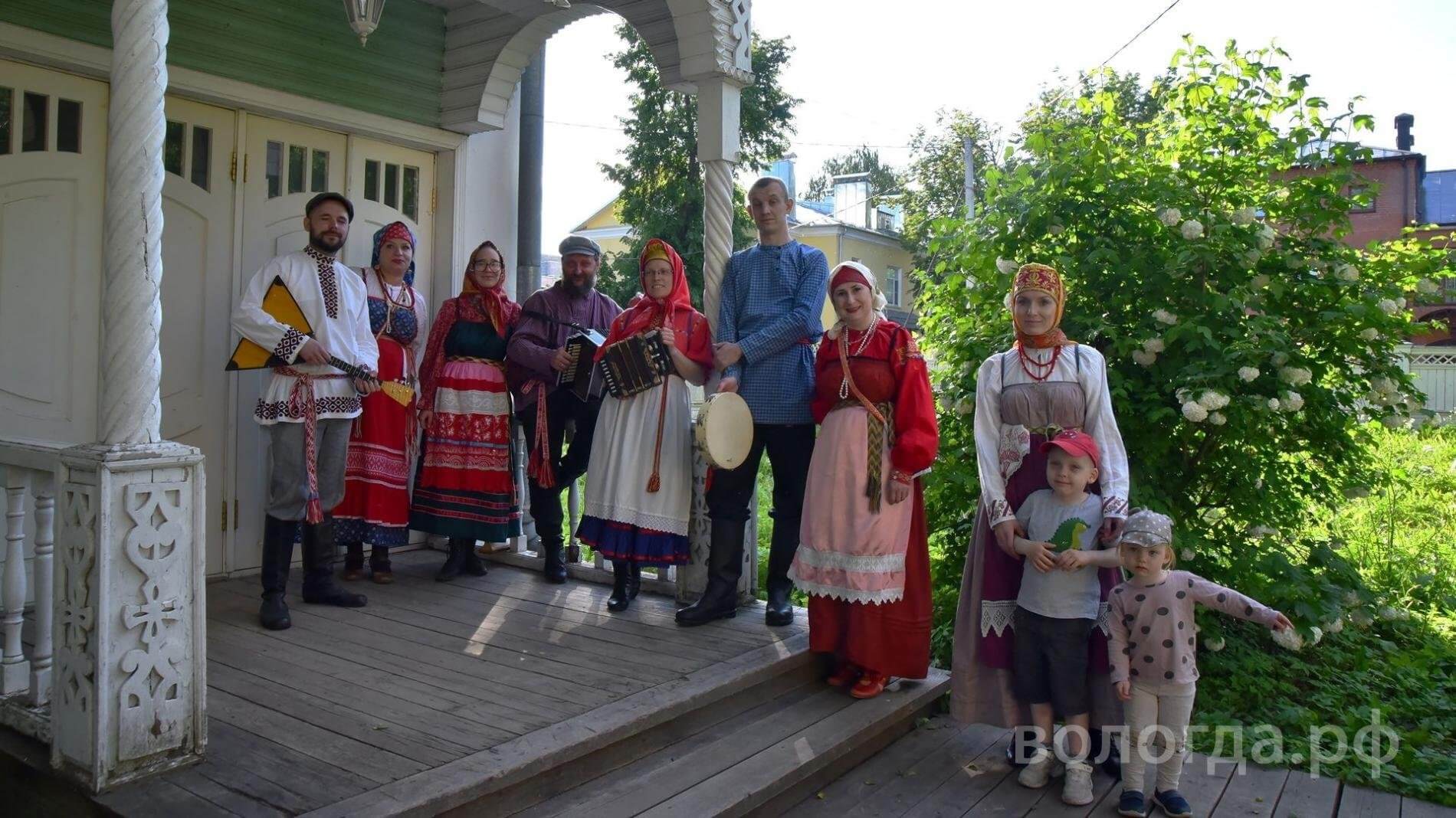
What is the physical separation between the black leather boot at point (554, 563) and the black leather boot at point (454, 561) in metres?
0.40

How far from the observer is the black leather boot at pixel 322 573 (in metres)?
4.40

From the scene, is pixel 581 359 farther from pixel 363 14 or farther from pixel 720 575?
pixel 363 14

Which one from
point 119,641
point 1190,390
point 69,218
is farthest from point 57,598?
point 1190,390

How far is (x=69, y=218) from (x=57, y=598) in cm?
217

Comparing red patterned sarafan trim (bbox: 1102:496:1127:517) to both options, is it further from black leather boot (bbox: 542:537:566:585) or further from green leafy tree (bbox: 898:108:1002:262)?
green leafy tree (bbox: 898:108:1002:262)

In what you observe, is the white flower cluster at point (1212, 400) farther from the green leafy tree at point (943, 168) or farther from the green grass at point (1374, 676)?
the green leafy tree at point (943, 168)

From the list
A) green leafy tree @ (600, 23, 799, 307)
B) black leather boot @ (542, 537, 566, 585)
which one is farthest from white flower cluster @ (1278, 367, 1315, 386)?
green leafy tree @ (600, 23, 799, 307)

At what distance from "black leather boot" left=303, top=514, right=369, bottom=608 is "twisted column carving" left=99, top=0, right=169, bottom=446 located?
5.62 feet

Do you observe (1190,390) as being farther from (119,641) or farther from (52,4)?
(52,4)

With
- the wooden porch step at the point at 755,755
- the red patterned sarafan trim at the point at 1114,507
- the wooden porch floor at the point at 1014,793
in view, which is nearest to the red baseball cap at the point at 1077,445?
the red patterned sarafan trim at the point at 1114,507

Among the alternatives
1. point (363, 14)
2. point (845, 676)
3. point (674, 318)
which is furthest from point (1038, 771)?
point (363, 14)

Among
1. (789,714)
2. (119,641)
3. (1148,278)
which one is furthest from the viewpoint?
(1148,278)

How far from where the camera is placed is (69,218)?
4.27 metres

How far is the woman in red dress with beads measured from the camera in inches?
134
